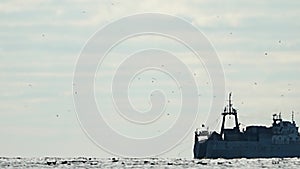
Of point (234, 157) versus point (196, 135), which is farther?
point (196, 135)

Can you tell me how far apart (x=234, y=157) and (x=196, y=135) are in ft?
49.9

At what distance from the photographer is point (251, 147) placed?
162 meters

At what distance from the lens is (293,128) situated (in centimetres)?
16375

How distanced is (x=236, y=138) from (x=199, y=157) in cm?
856

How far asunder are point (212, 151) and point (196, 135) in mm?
12805

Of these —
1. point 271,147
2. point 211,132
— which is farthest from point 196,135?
point 271,147

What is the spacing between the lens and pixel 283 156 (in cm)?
16188

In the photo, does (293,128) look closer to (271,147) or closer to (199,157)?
(271,147)

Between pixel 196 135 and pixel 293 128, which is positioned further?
pixel 196 135

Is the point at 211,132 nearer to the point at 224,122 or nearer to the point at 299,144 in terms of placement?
the point at 224,122

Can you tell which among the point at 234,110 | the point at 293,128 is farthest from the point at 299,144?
the point at 234,110

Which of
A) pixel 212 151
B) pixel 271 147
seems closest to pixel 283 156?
pixel 271 147

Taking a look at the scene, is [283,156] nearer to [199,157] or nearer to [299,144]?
[299,144]

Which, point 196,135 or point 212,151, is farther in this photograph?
point 196,135
